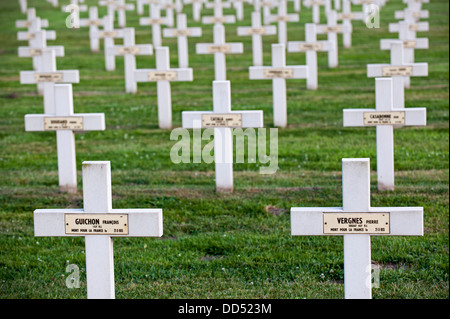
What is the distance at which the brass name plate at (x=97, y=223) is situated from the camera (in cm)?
592

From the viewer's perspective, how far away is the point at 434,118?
1383 centimetres

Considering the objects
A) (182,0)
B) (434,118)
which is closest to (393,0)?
(182,0)

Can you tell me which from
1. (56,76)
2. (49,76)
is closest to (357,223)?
(56,76)

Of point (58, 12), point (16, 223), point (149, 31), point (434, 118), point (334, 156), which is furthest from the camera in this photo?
point (58, 12)

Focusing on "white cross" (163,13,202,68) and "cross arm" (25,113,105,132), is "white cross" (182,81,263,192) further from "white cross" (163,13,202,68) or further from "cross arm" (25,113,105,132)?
"white cross" (163,13,202,68)

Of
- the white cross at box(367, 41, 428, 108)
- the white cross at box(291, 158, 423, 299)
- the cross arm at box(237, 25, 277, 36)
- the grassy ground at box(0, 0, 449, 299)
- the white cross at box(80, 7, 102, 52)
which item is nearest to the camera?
the white cross at box(291, 158, 423, 299)

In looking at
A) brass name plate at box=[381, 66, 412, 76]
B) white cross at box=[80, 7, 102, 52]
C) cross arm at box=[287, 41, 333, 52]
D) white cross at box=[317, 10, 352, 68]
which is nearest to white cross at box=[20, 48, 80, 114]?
brass name plate at box=[381, 66, 412, 76]

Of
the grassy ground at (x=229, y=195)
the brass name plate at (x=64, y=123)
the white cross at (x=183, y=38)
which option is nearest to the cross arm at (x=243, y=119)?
the grassy ground at (x=229, y=195)

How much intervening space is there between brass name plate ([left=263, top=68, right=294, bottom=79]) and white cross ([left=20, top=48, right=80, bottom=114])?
8.80 feet

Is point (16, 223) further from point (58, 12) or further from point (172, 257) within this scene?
point (58, 12)

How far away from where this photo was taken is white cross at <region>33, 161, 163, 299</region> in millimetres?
5863

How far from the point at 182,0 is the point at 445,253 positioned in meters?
21.2

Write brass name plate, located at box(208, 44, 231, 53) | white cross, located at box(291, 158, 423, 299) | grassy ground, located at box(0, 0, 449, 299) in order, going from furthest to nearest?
brass name plate, located at box(208, 44, 231, 53) → grassy ground, located at box(0, 0, 449, 299) → white cross, located at box(291, 158, 423, 299)

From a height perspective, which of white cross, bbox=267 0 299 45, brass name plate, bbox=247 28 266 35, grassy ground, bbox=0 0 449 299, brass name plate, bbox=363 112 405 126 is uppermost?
white cross, bbox=267 0 299 45
